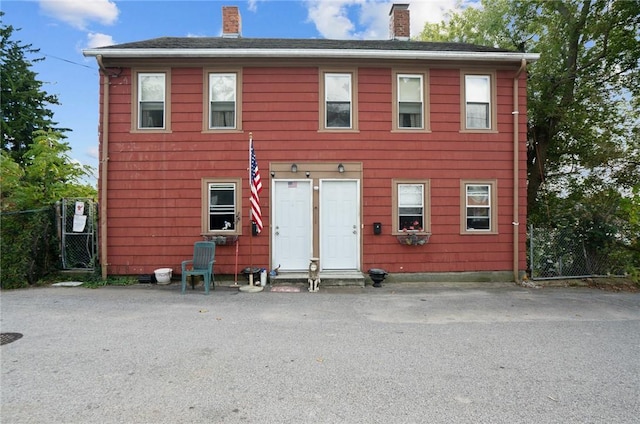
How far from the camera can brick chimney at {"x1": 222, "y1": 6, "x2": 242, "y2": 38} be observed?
10.2m

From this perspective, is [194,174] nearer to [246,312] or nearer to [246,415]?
[246,312]

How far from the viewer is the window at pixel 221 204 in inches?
323

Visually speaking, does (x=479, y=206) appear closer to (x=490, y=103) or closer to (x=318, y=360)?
(x=490, y=103)

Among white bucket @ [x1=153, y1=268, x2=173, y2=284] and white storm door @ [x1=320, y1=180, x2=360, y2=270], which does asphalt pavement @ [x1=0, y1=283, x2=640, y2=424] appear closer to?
white bucket @ [x1=153, y1=268, x2=173, y2=284]

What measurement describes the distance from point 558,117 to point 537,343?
980 centimetres

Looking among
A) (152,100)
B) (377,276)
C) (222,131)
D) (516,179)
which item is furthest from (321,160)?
(516,179)

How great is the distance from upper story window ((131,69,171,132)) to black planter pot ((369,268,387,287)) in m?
5.91

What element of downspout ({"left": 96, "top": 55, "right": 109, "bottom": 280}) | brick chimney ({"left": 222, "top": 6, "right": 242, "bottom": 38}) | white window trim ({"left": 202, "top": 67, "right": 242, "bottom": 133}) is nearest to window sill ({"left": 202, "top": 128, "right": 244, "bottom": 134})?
white window trim ({"left": 202, "top": 67, "right": 242, "bottom": 133})

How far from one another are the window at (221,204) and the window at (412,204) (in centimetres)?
386

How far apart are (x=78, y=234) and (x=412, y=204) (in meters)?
7.99

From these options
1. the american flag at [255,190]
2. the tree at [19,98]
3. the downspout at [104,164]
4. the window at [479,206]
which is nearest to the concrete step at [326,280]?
the american flag at [255,190]

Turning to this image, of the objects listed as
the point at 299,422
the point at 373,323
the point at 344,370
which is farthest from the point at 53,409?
the point at 373,323

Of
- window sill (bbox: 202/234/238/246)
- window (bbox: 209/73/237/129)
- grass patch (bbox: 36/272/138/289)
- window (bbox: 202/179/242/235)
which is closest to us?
grass patch (bbox: 36/272/138/289)

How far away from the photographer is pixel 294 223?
328 inches
